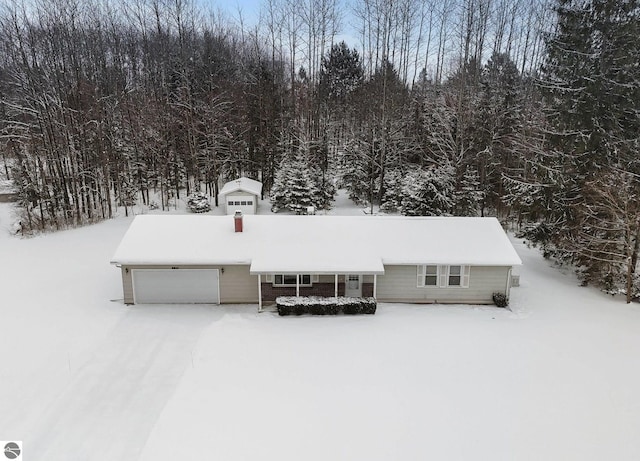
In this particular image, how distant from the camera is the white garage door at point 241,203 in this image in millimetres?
27359

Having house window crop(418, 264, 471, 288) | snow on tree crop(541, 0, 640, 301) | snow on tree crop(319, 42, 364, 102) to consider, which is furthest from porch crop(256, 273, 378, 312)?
snow on tree crop(319, 42, 364, 102)

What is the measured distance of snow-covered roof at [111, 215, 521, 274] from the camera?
51.6 ft

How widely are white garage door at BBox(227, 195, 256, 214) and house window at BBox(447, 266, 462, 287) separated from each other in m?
14.8

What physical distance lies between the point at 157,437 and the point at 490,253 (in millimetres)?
12695

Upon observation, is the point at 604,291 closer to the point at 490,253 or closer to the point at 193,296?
the point at 490,253

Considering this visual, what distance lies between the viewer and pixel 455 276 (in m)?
16.4

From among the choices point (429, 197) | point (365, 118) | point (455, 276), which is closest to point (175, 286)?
point (455, 276)

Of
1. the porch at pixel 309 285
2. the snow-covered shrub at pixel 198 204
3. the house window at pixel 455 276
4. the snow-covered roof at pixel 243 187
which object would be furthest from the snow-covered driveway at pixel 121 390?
the snow-covered shrub at pixel 198 204

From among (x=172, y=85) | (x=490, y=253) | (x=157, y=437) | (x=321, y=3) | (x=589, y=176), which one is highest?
(x=321, y=3)

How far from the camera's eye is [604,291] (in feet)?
57.1

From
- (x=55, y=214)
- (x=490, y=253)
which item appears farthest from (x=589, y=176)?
(x=55, y=214)

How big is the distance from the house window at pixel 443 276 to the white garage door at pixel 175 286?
308 inches

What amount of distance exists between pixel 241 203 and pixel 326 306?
13.9 metres

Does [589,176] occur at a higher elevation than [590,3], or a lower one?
lower
